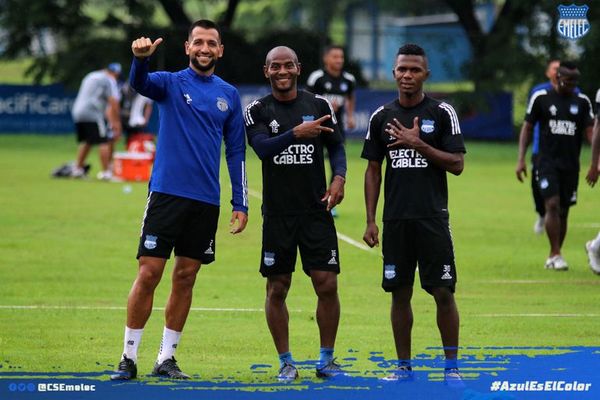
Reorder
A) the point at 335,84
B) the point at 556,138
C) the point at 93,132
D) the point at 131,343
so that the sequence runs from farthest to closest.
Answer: the point at 93,132
the point at 335,84
the point at 556,138
the point at 131,343

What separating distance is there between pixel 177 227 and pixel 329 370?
140cm

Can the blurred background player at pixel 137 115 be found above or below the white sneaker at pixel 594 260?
above

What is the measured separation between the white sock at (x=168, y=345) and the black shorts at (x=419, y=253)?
4.78 feet

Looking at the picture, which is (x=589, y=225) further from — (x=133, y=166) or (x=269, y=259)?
(x=269, y=259)

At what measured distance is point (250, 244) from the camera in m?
18.2

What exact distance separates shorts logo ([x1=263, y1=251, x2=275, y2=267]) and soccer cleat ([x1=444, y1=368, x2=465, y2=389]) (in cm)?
139

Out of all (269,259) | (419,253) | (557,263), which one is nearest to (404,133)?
(419,253)

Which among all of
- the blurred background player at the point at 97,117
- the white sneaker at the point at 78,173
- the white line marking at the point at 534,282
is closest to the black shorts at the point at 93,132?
the blurred background player at the point at 97,117

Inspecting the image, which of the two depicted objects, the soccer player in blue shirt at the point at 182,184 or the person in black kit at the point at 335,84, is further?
the person in black kit at the point at 335,84

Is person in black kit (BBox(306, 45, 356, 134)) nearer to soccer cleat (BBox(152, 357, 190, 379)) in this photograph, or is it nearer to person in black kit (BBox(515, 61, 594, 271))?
person in black kit (BBox(515, 61, 594, 271))

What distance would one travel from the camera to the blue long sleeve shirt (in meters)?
9.69

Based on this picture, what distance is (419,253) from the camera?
31.3ft

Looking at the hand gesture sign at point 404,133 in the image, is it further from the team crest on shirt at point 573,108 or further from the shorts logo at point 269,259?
the team crest on shirt at point 573,108

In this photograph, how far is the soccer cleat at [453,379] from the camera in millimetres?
9133
